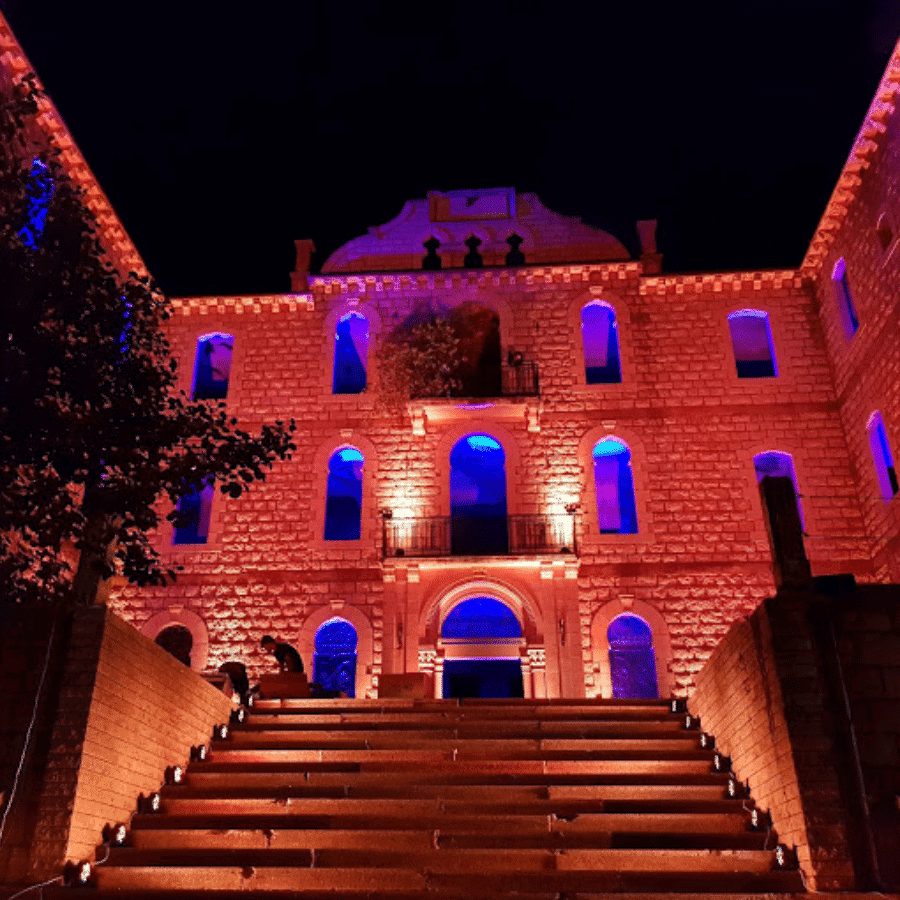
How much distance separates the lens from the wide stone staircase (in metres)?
7.69

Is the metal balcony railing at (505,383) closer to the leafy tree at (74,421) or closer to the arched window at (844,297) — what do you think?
the arched window at (844,297)

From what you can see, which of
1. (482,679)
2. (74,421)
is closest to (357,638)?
(482,679)

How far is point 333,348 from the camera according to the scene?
19578 millimetres

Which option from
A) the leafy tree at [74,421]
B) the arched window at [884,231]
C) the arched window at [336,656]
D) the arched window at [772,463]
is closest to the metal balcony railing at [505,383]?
the arched window at [772,463]

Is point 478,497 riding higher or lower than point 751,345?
lower

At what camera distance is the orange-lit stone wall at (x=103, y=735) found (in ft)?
25.9

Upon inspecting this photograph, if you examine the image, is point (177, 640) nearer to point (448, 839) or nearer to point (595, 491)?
point (595, 491)

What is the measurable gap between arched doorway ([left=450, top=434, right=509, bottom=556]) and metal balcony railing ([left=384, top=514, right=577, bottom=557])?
202 mm

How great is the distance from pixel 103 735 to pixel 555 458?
11.5m

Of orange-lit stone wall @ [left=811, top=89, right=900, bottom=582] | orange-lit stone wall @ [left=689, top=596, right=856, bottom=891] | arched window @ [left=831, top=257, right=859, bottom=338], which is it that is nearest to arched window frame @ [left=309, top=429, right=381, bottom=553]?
orange-lit stone wall @ [left=689, top=596, right=856, bottom=891]

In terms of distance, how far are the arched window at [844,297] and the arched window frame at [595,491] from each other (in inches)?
186

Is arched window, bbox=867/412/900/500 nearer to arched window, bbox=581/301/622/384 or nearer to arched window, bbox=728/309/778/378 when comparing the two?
arched window, bbox=728/309/778/378

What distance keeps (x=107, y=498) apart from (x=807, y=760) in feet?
22.6

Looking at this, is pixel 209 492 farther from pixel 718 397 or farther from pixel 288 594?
pixel 718 397
